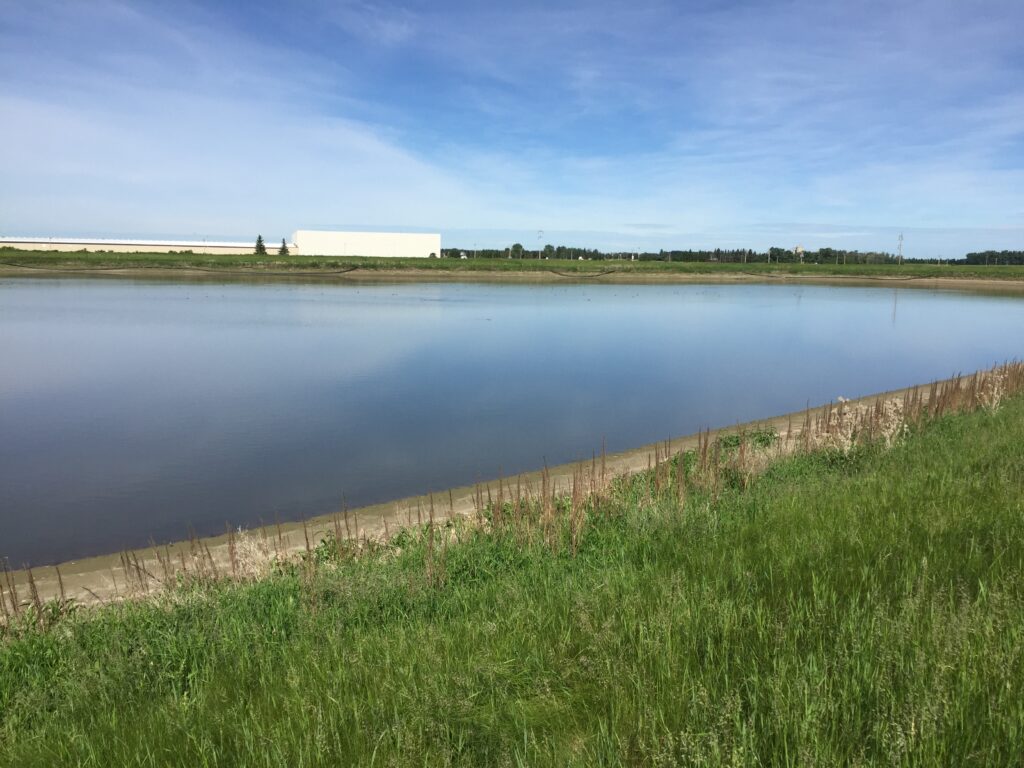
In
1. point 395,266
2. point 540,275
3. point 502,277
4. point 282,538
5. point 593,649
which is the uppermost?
point 395,266

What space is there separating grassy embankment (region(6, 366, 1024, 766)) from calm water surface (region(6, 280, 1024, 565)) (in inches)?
155

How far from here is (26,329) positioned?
2464 cm

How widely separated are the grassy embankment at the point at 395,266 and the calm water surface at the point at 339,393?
36770 millimetres

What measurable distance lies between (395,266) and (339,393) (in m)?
63.9

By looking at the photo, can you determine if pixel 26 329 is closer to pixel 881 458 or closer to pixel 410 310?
pixel 410 310

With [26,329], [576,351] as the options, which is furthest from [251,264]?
[576,351]

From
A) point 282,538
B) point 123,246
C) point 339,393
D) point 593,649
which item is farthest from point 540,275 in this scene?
point 593,649

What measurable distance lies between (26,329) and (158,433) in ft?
55.7

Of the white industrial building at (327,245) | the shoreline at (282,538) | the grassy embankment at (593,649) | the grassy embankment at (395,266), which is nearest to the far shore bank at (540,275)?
the grassy embankment at (395,266)

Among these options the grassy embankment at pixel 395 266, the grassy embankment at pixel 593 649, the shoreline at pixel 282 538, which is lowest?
the shoreline at pixel 282 538

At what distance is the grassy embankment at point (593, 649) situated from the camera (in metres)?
2.57

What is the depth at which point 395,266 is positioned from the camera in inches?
3051

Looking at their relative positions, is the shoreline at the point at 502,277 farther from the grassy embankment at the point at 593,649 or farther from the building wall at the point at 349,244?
the grassy embankment at the point at 593,649

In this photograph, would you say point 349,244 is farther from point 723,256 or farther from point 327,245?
point 723,256
